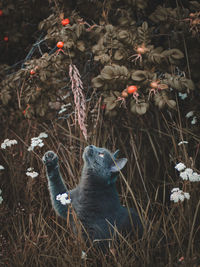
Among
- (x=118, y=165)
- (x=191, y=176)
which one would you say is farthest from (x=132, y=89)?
(x=191, y=176)

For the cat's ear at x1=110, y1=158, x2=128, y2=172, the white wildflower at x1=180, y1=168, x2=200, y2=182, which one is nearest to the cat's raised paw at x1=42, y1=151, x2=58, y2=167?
the cat's ear at x1=110, y1=158, x2=128, y2=172

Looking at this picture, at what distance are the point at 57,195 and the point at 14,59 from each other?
251 centimetres

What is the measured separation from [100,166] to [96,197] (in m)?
0.18

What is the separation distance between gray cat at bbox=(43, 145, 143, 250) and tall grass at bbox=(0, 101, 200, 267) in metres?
0.08

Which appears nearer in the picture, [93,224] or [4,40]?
[93,224]

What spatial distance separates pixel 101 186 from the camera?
5.77ft

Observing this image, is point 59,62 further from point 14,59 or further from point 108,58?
point 14,59

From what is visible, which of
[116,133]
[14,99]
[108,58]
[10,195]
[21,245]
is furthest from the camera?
[14,99]

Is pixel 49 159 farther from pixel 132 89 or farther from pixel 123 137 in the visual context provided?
pixel 123 137

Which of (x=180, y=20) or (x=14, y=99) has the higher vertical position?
(x=180, y=20)

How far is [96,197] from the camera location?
1.75 meters

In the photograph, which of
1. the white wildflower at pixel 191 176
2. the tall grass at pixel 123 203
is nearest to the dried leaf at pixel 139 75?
the tall grass at pixel 123 203

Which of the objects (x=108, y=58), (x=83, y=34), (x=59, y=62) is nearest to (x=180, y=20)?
(x=108, y=58)

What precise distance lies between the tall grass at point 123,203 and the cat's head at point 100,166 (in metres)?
0.07
